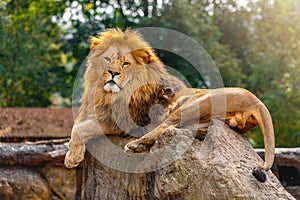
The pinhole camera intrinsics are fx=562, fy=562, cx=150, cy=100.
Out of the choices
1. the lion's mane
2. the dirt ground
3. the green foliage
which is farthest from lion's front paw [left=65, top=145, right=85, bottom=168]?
the green foliage

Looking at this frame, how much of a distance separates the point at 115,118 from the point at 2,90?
8.78 m

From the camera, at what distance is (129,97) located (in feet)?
14.1

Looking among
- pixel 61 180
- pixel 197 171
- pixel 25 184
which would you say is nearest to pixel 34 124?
pixel 61 180

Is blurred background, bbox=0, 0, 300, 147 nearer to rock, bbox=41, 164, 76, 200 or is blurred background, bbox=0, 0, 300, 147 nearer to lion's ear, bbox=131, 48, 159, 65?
rock, bbox=41, 164, 76, 200

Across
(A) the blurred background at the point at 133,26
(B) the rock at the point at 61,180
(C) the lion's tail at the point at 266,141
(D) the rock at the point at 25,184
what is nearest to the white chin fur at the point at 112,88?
(C) the lion's tail at the point at 266,141

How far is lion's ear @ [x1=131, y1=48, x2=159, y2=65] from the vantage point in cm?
442

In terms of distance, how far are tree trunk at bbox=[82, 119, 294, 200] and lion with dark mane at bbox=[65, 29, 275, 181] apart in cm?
14

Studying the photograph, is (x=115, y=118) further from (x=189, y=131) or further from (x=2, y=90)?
(x=2, y=90)

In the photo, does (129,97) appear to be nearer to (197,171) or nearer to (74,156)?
(74,156)

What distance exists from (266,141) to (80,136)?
57.0 inches

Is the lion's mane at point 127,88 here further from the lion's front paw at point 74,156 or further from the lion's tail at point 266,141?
the lion's tail at point 266,141

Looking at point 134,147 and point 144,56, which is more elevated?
point 144,56

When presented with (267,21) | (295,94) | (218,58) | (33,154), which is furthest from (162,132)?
(267,21)

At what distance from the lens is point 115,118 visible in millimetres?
4297
